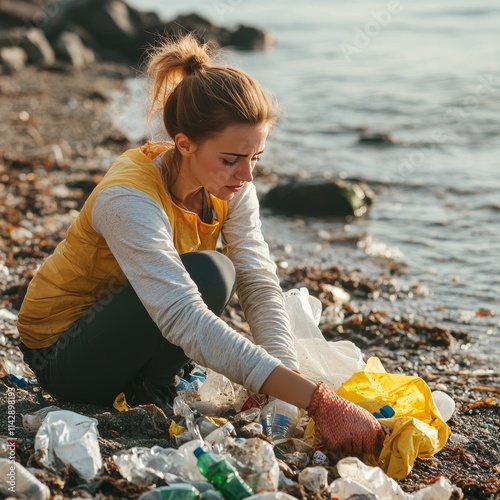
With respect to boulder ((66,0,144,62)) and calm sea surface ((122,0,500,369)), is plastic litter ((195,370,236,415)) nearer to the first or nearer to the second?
calm sea surface ((122,0,500,369))

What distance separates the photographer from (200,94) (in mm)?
3438

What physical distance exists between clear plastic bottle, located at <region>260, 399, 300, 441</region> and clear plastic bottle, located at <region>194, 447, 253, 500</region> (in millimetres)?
565

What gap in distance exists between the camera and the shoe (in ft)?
12.1

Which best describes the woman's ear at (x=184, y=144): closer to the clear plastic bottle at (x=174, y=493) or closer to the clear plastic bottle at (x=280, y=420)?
the clear plastic bottle at (x=280, y=420)

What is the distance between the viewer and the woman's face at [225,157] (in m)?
3.45

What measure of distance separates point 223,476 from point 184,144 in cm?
143

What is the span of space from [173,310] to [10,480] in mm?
871

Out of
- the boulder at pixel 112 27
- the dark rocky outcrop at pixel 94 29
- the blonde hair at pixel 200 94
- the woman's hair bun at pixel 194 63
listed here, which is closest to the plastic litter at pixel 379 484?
the blonde hair at pixel 200 94

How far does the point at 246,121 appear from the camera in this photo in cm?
342

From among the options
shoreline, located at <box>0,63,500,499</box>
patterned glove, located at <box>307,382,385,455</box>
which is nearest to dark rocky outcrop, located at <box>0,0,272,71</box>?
shoreline, located at <box>0,63,500,499</box>

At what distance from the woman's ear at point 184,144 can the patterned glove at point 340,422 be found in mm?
1121

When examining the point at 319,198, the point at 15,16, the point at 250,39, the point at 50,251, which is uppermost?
the point at 250,39

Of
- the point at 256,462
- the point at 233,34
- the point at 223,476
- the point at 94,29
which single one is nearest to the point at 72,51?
the point at 94,29

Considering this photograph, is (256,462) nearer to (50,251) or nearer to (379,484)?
(379,484)
